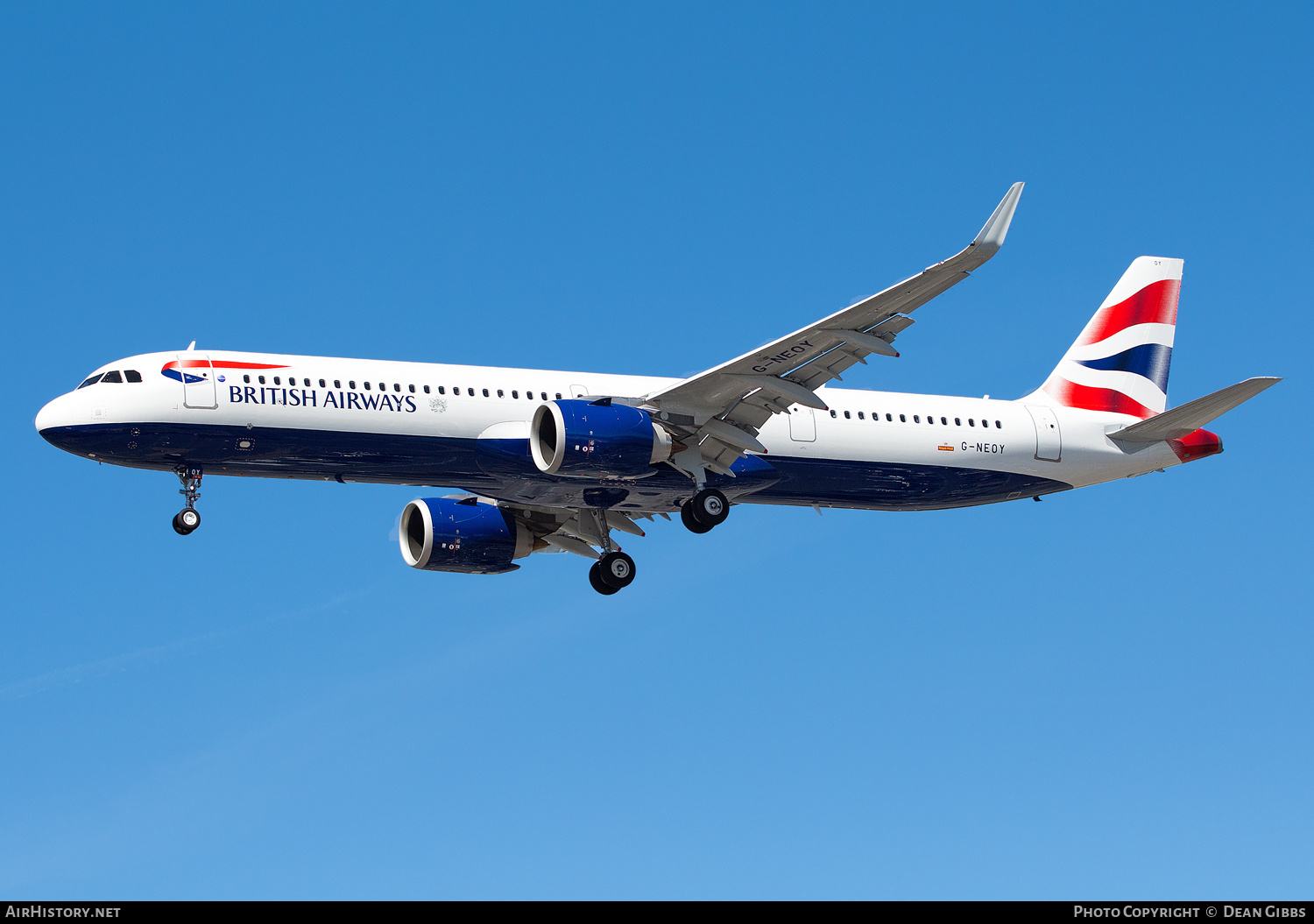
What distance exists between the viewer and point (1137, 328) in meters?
45.1

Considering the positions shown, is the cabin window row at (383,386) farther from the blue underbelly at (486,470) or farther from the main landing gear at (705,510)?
the main landing gear at (705,510)

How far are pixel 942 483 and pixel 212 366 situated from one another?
17.9 m

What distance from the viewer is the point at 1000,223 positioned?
28828mm

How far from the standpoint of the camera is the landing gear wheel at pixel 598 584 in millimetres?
42094

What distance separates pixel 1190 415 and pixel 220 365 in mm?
23076

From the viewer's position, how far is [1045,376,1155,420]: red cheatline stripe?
43031 mm

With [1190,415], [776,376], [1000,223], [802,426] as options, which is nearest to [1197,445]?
[1190,415]

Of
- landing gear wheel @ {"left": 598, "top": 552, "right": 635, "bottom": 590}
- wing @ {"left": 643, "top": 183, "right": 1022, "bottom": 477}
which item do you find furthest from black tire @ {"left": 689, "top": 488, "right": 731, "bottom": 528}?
landing gear wheel @ {"left": 598, "top": 552, "right": 635, "bottom": 590}

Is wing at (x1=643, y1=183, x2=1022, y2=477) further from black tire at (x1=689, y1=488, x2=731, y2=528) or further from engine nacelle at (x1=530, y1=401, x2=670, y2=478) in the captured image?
engine nacelle at (x1=530, y1=401, x2=670, y2=478)

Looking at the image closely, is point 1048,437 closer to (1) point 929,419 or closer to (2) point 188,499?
(1) point 929,419

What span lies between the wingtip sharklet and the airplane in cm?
12

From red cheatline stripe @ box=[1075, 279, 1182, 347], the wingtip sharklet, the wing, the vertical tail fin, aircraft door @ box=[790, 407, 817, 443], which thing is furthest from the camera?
red cheatline stripe @ box=[1075, 279, 1182, 347]

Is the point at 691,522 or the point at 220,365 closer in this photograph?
the point at 220,365
